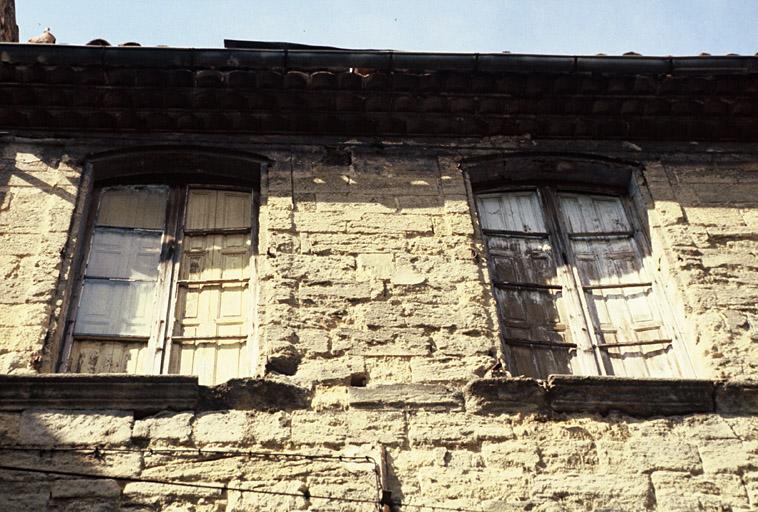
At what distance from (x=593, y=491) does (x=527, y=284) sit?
1.64 m

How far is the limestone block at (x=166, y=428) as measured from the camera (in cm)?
481

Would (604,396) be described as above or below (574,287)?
below

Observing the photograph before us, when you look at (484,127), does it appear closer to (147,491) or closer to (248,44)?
(248,44)

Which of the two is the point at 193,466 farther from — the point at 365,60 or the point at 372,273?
the point at 365,60

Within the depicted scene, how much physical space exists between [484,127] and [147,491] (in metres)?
3.44

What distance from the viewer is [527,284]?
611 centimetres

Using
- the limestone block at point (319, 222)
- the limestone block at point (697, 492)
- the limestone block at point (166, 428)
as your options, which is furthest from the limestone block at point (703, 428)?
the limestone block at point (166, 428)

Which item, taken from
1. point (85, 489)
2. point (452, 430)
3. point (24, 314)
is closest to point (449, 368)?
point (452, 430)

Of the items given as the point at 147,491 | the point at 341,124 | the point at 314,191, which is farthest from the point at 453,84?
the point at 147,491

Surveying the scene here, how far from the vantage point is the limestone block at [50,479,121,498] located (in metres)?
4.49

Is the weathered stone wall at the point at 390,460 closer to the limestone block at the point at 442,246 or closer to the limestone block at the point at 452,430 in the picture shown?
the limestone block at the point at 452,430

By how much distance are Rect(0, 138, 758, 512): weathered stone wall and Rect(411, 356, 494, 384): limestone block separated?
0.01 m

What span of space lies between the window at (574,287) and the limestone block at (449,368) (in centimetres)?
33

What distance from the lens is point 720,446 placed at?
16.4 feet
